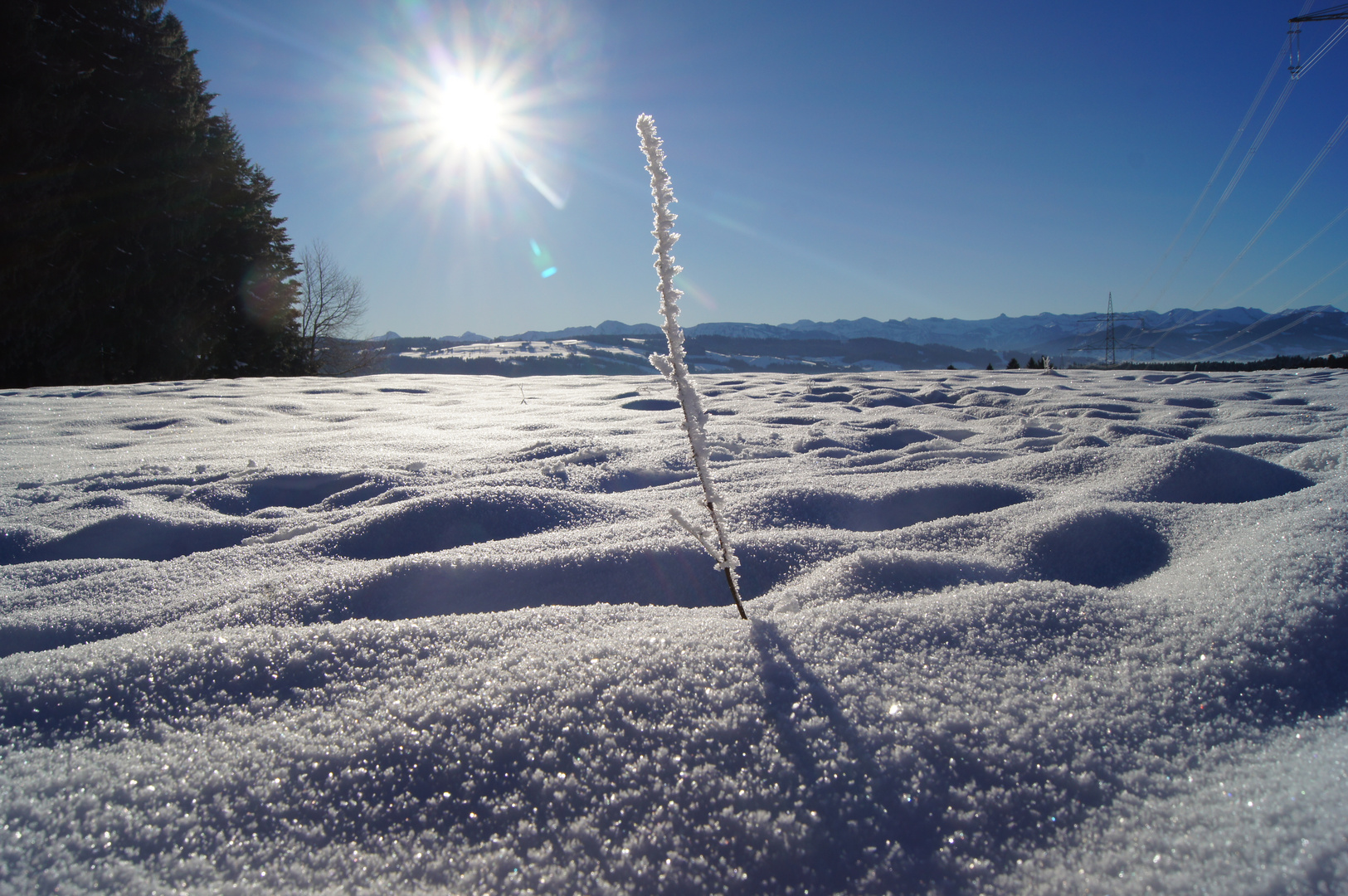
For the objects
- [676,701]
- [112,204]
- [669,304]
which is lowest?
[676,701]

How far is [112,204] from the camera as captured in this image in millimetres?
11477

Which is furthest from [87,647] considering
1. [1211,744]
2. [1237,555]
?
[1237,555]

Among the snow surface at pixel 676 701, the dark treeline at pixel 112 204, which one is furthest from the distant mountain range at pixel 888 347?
the snow surface at pixel 676 701

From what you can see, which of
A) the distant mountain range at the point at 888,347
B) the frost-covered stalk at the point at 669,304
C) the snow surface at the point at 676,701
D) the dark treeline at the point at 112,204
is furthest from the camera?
the distant mountain range at the point at 888,347

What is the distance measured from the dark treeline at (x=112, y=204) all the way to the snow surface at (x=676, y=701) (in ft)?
42.0

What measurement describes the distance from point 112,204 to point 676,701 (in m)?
16.2

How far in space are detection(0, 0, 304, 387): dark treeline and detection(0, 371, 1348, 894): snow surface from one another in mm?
12810

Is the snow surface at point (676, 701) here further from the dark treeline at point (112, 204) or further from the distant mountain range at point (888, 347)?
the distant mountain range at point (888, 347)

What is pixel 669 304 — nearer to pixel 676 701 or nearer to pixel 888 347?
pixel 676 701

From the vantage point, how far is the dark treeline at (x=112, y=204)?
32.5 feet

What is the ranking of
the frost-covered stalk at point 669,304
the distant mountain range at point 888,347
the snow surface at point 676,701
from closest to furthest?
1. the snow surface at point 676,701
2. the frost-covered stalk at point 669,304
3. the distant mountain range at point 888,347

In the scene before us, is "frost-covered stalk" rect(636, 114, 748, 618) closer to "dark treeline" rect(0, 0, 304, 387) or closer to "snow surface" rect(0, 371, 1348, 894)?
"snow surface" rect(0, 371, 1348, 894)

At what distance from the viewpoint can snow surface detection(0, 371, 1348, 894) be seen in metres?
0.53

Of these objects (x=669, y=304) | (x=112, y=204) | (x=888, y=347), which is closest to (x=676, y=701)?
(x=669, y=304)
